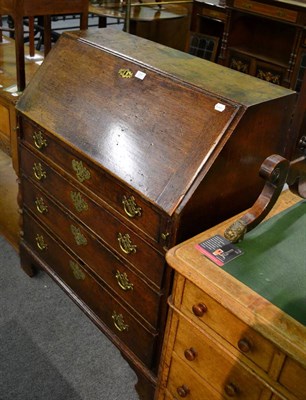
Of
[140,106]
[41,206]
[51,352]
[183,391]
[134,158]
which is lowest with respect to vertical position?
[51,352]

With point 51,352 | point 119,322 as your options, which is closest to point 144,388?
point 119,322

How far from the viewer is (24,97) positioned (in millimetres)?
1933

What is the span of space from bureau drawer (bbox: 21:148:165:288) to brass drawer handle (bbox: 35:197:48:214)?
0.03 m

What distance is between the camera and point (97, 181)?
5.36 feet

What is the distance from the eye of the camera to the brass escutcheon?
5.27 ft

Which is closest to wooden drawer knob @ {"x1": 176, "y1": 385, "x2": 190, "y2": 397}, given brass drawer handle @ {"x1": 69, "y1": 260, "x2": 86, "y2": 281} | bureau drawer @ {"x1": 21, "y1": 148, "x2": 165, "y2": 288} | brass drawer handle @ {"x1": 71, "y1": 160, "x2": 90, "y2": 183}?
bureau drawer @ {"x1": 21, "y1": 148, "x2": 165, "y2": 288}

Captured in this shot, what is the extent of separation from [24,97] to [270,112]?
41.4 inches

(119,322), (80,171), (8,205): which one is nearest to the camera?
(80,171)

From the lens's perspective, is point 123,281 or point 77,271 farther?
point 77,271

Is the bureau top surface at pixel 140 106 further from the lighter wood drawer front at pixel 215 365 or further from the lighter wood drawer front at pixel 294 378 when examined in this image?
the lighter wood drawer front at pixel 294 378

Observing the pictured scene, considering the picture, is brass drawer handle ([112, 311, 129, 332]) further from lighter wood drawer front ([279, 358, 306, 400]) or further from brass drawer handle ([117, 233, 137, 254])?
lighter wood drawer front ([279, 358, 306, 400])

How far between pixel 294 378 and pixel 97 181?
0.91 m

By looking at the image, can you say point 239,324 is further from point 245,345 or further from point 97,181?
point 97,181

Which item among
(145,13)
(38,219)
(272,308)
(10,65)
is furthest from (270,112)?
(145,13)
